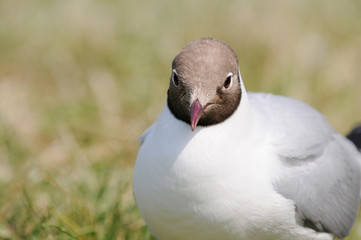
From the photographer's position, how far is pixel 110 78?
20.2 feet

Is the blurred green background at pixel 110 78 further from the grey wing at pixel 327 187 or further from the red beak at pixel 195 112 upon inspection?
the red beak at pixel 195 112

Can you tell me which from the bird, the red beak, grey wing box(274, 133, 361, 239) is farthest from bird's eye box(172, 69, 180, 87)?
grey wing box(274, 133, 361, 239)

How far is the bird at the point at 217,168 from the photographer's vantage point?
3.05 metres

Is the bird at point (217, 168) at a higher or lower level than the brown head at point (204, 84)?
lower

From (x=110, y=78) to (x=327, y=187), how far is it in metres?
3.11

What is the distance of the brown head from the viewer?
2963mm

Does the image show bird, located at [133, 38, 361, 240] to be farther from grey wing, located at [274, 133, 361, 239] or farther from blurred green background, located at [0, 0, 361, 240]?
blurred green background, located at [0, 0, 361, 240]

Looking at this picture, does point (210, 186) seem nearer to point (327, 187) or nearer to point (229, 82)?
point (229, 82)

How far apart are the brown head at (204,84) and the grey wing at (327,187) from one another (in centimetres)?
53

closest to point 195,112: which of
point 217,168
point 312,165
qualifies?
point 217,168

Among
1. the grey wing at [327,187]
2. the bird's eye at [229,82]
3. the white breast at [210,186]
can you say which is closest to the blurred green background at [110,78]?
the grey wing at [327,187]

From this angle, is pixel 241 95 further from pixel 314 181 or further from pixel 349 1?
pixel 349 1

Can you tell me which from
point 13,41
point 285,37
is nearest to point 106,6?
point 13,41

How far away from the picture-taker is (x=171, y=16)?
7156 mm
